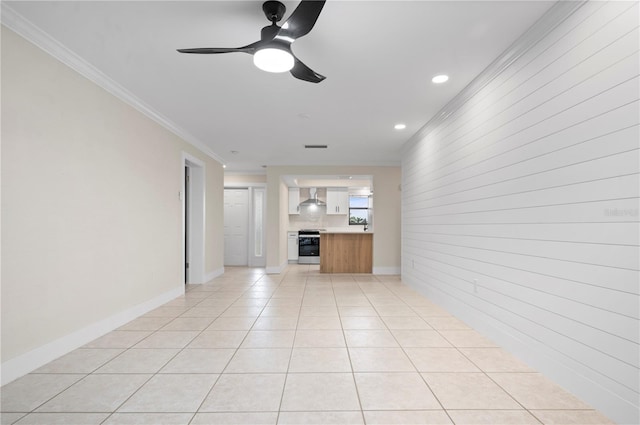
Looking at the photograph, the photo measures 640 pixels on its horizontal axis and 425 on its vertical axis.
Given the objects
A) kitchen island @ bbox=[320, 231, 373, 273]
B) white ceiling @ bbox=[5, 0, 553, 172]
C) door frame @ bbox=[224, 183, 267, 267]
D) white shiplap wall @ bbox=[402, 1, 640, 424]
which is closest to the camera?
white shiplap wall @ bbox=[402, 1, 640, 424]

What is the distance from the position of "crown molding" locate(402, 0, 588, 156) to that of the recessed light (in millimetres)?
296

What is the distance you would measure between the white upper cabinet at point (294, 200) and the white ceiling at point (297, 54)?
4888mm


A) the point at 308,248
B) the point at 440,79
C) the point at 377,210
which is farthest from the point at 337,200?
the point at 440,79

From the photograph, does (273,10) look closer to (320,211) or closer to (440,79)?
(440,79)

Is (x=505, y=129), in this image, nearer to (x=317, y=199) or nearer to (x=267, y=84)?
(x=267, y=84)

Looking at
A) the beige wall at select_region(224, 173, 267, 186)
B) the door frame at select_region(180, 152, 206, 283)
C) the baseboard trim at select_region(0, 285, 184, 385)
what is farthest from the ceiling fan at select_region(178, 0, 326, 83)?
the beige wall at select_region(224, 173, 267, 186)

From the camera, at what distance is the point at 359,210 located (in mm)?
9938

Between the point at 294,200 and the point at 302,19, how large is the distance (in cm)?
779

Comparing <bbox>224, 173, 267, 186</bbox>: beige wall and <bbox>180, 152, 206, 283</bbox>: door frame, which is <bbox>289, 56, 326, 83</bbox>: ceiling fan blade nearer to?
<bbox>180, 152, 206, 283</bbox>: door frame

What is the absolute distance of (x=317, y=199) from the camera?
9.77 meters

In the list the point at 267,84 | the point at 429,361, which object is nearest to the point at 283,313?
the point at 429,361

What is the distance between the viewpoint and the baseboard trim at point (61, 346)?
219cm

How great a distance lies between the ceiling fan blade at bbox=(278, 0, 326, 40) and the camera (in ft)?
5.80

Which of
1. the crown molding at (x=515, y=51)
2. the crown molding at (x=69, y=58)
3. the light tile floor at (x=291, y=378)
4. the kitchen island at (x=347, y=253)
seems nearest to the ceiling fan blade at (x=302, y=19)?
the crown molding at (x=515, y=51)
